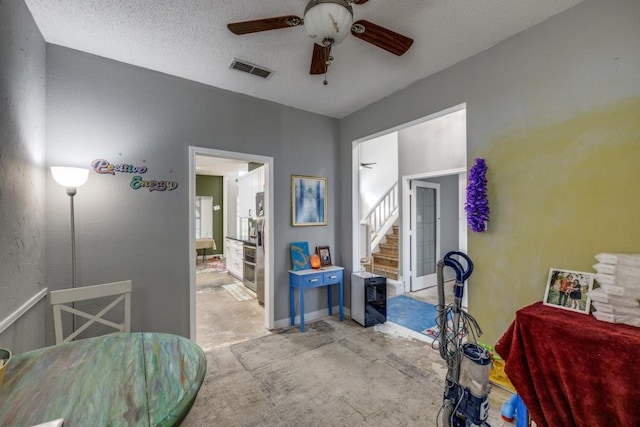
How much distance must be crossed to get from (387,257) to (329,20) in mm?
4746

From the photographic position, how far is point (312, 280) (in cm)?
345

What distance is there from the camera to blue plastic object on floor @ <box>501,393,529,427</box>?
1.66 meters

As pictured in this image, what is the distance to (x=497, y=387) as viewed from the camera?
2.07 m

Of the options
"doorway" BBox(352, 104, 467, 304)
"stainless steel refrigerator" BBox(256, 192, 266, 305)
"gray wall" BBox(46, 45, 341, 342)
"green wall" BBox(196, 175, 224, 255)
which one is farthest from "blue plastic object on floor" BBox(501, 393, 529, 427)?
"green wall" BBox(196, 175, 224, 255)

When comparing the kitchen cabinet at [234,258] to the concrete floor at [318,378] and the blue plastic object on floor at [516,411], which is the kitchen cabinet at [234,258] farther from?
the blue plastic object on floor at [516,411]

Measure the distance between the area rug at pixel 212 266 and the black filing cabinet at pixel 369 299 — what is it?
4460mm

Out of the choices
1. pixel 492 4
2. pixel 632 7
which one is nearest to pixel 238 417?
pixel 492 4

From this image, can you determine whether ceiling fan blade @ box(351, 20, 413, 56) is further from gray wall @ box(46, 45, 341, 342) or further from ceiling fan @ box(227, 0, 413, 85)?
gray wall @ box(46, 45, 341, 342)

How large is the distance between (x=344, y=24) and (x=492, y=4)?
46.0 inches

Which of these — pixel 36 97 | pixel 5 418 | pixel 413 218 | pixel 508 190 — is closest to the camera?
pixel 5 418

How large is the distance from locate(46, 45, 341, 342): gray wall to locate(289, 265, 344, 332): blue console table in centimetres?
123

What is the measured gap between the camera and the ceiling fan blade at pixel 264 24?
163 centimetres

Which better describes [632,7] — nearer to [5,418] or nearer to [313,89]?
[313,89]

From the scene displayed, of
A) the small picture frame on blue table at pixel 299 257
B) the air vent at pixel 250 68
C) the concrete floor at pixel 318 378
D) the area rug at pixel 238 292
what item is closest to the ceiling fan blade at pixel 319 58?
the air vent at pixel 250 68
